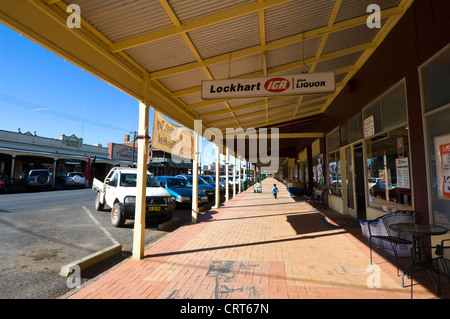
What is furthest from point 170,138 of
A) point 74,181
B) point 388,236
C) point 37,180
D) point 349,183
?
point 74,181

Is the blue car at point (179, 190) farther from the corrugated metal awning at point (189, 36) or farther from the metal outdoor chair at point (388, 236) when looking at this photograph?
the metal outdoor chair at point (388, 236)

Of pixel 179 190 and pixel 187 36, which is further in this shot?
pixel 179 190

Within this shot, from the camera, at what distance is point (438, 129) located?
4125 millimetres

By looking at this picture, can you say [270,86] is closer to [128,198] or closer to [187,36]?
[187,36]

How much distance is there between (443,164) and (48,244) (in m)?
8.07

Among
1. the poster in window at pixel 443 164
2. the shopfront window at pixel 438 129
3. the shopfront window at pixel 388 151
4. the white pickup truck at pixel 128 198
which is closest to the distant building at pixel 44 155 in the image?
the white pickup truck at pixel 128 198

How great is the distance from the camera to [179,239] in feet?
21.1

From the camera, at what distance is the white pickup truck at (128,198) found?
761 centimetres

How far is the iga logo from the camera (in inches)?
184

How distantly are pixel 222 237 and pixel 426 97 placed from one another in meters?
5.24
